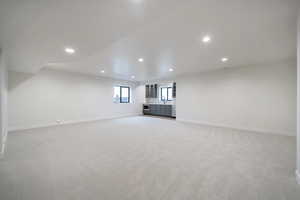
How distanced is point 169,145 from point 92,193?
6.58ft

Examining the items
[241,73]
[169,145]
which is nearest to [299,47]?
[169,145]

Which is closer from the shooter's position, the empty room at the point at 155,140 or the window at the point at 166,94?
the empty room at the point at 155,140

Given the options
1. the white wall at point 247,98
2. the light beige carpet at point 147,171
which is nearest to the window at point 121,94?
the white wall at point 247,98

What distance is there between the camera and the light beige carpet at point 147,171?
5.00 ft

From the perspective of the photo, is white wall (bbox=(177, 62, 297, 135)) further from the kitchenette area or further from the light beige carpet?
the kitchenette area

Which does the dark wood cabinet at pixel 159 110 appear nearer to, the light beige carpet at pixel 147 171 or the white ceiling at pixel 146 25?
the light beige carpet at pixel 147 171

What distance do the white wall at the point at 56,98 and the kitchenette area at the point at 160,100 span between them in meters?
2.51

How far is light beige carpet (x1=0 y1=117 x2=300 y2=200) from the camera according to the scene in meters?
1.52

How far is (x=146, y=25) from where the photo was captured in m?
2.12

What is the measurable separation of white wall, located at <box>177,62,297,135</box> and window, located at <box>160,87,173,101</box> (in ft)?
7.04

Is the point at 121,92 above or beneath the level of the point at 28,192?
above

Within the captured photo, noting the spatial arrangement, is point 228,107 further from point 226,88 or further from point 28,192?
point 28,192

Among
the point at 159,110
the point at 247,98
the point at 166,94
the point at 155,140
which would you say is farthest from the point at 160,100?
the point at 155,140

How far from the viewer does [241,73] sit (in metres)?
4.88
